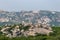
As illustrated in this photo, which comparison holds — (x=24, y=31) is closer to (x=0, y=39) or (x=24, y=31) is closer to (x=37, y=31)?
(x=37, y=31)

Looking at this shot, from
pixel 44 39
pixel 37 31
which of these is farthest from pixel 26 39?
pixel 37 31

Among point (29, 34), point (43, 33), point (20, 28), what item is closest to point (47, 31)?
point (43, 33)

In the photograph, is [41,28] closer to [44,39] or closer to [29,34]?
[29,34]

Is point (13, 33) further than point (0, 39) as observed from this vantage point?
Yes

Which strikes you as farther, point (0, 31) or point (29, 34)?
point (0, 31)

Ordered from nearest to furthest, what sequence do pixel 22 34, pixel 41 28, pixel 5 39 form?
1. pixel 5 39
2. pixel 22 34
3. pixel 41 28

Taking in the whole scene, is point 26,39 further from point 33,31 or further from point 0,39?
point 33,31

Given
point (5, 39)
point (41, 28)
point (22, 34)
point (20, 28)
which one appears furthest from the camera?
point (20, 28)

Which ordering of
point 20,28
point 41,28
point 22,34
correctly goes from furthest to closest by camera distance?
point 20,28 < point 41,28 < point 22,34
